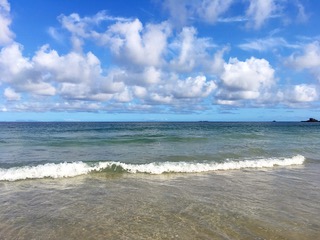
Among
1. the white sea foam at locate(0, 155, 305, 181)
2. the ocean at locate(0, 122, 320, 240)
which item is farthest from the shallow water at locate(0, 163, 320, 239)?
the white sea foam at locate(0, 155, 305, 181)

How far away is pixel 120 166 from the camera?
1667 cm

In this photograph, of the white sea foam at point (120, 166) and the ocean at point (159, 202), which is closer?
the ocean at point (159, 202)

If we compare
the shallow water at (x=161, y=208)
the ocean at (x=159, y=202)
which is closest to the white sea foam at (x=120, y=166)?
the ocean at (x=159, y=202)

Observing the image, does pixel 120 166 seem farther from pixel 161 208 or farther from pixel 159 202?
pixel 161 208

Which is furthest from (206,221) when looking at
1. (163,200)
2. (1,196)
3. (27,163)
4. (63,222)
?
(27,163)

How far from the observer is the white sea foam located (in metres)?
14.8

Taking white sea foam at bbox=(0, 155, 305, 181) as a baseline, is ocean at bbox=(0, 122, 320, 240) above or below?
below

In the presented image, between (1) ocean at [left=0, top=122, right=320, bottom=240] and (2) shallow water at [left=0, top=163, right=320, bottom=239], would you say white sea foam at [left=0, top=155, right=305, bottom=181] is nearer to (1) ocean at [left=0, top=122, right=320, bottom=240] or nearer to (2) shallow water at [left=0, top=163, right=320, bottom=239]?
(1) ocean at [left=0, top=122, right=320, bottom=240]

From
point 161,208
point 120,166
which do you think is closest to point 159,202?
point 161,208

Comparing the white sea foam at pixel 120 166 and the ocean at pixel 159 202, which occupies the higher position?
the white sea foam at pixel 120 166

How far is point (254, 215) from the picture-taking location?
8.73m

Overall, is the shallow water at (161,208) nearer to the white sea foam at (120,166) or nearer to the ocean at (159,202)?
the ocean at (159,202)

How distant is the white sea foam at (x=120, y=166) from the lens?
14.8 metres

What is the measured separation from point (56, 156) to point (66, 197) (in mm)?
11568
